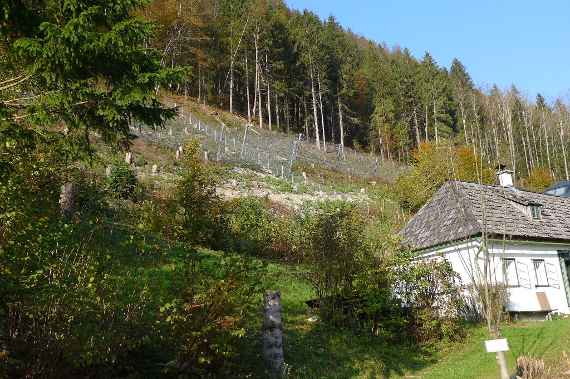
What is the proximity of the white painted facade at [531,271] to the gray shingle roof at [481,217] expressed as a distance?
1.41 feet

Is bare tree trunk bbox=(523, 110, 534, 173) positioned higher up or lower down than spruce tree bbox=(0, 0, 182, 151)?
higher up

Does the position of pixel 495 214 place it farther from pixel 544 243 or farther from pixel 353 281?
pixel 353 281

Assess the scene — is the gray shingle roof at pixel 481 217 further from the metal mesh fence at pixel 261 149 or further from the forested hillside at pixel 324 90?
the forested hillside at pixel 324 90

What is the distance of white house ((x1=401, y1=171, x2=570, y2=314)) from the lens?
1961cm

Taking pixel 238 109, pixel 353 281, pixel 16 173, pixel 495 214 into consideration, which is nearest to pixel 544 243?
pixel 495 214

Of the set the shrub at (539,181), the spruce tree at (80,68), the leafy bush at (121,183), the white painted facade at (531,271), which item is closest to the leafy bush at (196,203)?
the leafy bush at (121,183)

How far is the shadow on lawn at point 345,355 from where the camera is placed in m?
10.6

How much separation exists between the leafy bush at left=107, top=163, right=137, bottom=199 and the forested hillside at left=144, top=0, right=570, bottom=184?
37.0m

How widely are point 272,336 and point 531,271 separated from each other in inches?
583

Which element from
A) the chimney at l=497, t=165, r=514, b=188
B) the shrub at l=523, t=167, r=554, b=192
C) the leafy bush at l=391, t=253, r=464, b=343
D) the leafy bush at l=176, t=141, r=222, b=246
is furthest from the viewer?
the shrub at l=523, t=167, r=554, b=192

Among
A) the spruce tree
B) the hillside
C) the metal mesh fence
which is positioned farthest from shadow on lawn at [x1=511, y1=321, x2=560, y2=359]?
the metal mesh fence

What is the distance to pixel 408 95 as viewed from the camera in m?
72.8

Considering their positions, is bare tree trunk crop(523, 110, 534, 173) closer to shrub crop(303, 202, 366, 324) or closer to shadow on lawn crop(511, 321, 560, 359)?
shadow on lawn crop(511, 321, 560, 359)

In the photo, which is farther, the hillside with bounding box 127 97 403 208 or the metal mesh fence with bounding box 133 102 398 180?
the metal mesh fence with bounding box 133 102 398 180
